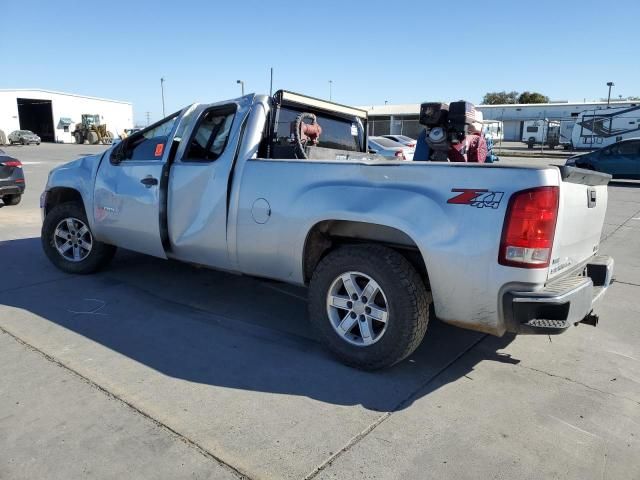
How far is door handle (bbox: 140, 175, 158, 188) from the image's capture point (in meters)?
4.64

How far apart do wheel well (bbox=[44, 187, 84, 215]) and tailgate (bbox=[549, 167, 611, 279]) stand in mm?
4936

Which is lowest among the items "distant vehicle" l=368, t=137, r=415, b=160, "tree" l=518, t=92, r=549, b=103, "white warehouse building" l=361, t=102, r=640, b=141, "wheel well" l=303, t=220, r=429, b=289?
"wheel well" l=303, t=220, r=429, b=289

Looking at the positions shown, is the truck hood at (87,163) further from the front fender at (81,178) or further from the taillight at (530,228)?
the taillight at (530,228)

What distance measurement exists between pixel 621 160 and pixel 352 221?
57.6ft

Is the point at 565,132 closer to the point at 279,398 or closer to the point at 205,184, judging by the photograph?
the point at 205,184

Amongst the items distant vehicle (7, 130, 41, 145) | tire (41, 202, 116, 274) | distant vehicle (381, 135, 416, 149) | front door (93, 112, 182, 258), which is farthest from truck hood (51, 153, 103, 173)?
distant vehicle (7, 130, 41, 145)

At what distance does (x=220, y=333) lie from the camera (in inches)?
161

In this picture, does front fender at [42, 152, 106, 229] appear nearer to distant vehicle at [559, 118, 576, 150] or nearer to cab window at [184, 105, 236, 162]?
cab window at [184, 105, 236, 162]

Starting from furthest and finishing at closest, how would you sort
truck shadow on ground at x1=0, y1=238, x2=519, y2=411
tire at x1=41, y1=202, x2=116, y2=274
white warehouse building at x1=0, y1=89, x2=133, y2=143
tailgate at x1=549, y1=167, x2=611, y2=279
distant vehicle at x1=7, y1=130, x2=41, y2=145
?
white warehouse building at x1=0, y1=89, x2=133, y2=143 → distant vehicle at x1=7, y1=130, x2=41, y2=145 → tire at x1=41, y1=202, x2=116, y2=274 → truck shadow on ground at x1=0, y1=238, x2=519, y2=411 → tailgate at x1=549, y1=167, x2=611, y2=279

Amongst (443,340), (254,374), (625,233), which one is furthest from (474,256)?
(625,233)

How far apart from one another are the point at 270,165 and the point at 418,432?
2177 millimetres

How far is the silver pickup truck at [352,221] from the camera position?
112 inches

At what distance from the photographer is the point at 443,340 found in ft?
13.2

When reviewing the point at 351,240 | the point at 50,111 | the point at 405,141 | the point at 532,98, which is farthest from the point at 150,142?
the point at 532,98
